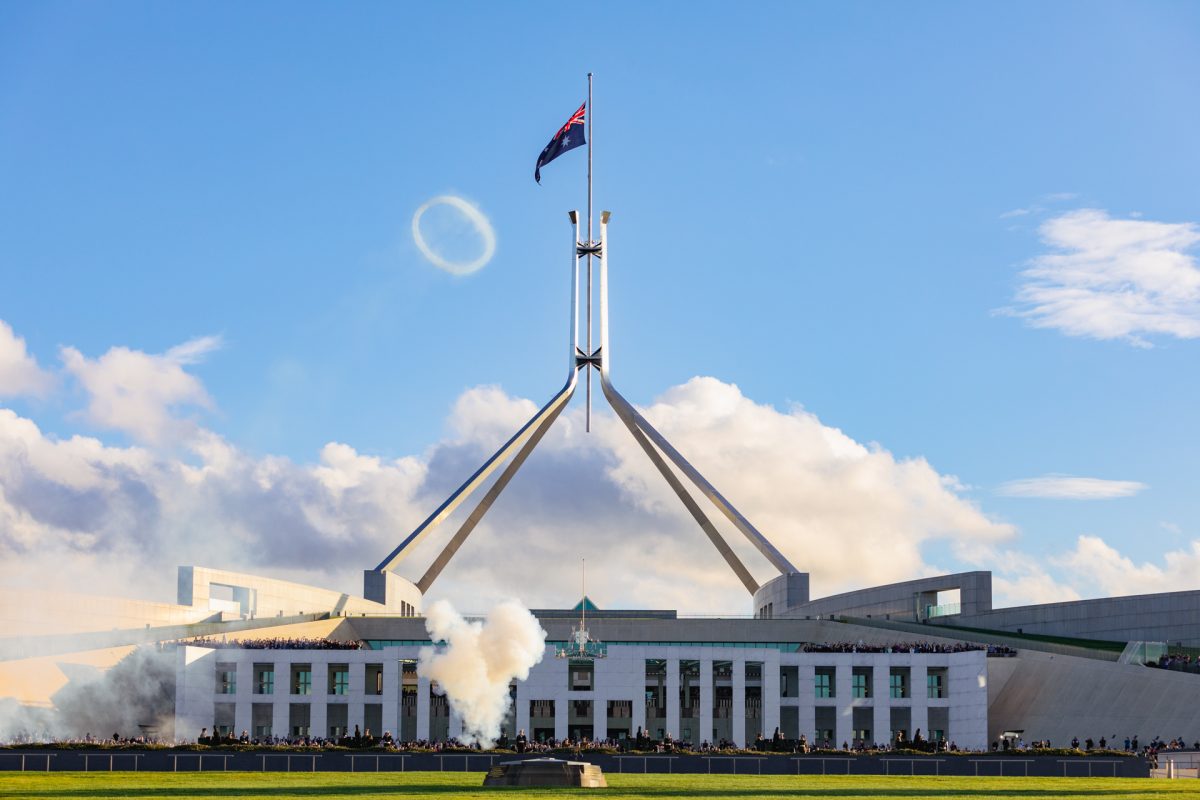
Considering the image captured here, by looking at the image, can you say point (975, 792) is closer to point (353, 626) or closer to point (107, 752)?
point (107, 752)

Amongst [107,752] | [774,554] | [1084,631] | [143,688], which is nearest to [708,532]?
[774,554]

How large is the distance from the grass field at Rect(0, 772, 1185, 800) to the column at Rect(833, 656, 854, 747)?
19.9 meters

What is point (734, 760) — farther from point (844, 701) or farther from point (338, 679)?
point (338, 679)

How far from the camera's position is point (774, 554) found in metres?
77.5

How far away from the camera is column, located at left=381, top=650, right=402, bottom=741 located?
59219 millimetres

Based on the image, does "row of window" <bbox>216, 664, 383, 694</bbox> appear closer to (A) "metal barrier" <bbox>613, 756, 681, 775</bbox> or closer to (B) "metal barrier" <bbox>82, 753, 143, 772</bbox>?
(B) "metal barrier" <bbox>82, 753, 143, 772</bbox>

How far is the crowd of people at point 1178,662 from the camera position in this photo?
5419cm

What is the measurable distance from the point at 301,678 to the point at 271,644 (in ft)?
5.88

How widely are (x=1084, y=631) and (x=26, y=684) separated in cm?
4275

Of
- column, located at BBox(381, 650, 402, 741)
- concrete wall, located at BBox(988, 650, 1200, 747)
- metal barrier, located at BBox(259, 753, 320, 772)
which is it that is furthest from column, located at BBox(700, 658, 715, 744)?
metal barrier, located at BBox(259, 753, 320, 772)

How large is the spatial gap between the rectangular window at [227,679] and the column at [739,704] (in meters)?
18.9

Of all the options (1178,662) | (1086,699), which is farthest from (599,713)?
(1178,662)

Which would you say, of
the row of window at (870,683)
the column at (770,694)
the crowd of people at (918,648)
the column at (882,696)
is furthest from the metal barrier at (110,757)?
the column at (882,696)

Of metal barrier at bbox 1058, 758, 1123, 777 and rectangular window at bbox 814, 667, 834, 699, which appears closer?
metal barrier at bbox 1058, 758, 1123, 777
